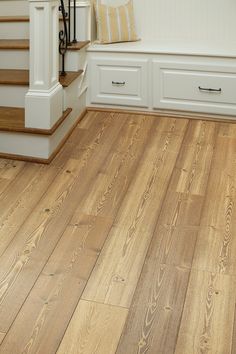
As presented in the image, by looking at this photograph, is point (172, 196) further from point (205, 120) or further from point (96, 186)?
point (205, 120)

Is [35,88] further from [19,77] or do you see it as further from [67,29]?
[67,29]

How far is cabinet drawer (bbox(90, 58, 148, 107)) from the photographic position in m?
3.93

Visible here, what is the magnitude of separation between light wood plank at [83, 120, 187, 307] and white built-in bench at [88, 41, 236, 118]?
1.83 feet

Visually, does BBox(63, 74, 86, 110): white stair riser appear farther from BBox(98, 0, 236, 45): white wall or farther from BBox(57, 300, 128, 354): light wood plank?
BBox(57, 300, 128, 354): light wood plank

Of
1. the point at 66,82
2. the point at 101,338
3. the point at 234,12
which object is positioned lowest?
the point at 101,338

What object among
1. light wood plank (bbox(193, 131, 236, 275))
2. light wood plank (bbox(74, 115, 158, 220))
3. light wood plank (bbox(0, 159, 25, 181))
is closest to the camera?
light wood plank (bbox(193, 131, 236, 275))

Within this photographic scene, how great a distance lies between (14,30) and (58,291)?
2.31 metres

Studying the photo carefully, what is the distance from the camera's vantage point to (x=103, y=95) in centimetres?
407

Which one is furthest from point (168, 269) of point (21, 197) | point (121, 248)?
point (21, 197)

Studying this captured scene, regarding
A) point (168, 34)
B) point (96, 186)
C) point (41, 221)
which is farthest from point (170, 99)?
point (41, 221)

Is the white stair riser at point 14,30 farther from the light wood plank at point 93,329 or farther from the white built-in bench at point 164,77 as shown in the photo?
the light wood plank at point 93,329

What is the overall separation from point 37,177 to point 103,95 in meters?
1.35

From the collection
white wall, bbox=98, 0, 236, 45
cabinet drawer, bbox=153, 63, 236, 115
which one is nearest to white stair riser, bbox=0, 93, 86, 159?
cabinet drawer, bbox=153, 63, 236, 115

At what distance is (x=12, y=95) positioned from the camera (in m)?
3.36
